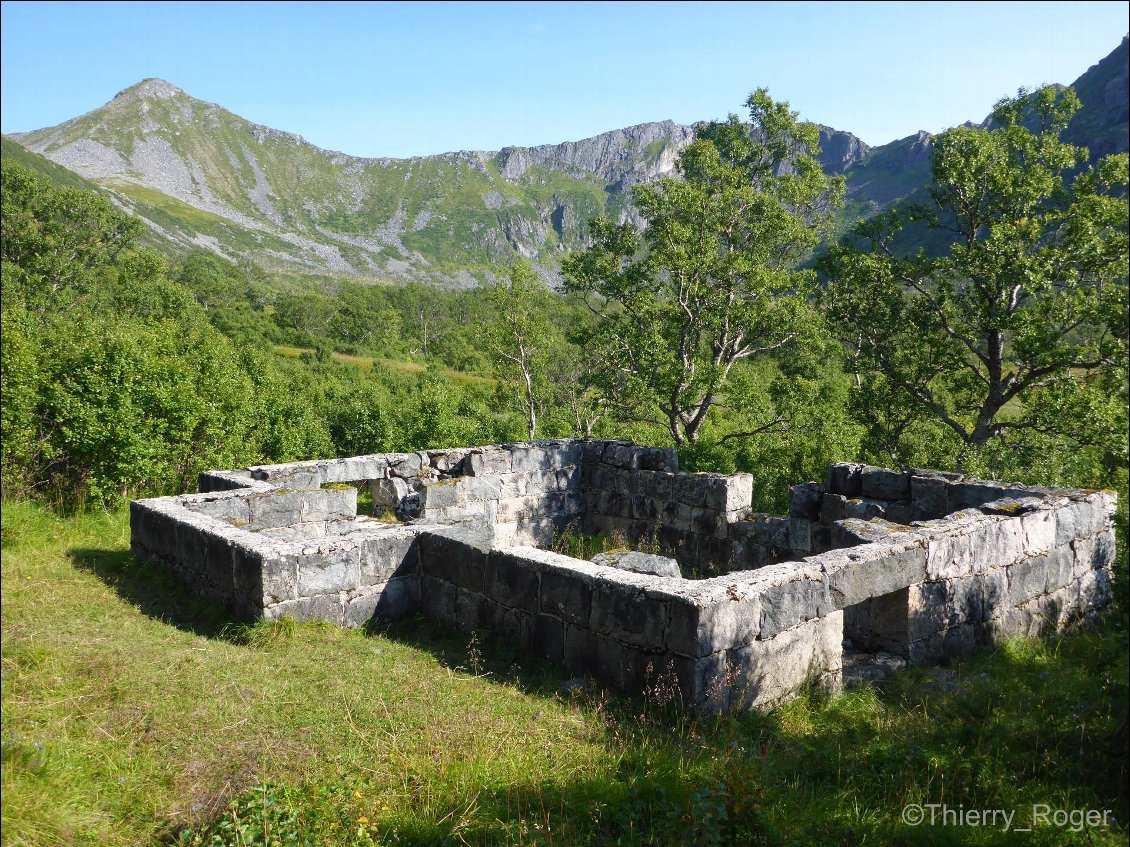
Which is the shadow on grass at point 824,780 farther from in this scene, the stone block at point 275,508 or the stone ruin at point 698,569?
the stone block at point 275,508

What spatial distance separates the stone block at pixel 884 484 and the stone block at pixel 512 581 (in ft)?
21.1

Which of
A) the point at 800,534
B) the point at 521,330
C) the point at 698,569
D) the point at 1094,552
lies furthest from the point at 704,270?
the point at 1094,552

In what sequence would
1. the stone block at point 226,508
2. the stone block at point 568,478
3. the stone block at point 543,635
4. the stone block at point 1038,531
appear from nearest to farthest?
the stone block at point 543,635
the stone block at point 1038,531
the stone block at point 226,508
the stone block at point 568,478

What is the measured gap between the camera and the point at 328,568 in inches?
302

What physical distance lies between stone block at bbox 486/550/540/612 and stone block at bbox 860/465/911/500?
21.1 ft

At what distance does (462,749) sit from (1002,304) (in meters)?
14.3

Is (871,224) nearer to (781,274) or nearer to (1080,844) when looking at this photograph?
(781,274)

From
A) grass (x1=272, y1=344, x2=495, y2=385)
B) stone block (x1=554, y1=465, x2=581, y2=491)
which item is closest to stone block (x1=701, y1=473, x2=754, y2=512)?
stone block (x1=554, y1=465, x2=581, y2=491)

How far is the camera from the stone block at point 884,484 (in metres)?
11.1

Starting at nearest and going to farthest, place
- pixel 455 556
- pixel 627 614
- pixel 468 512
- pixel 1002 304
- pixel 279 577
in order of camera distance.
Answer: pixel 627 614
pixel 279 577
pixel 455 556
pixel 468 512
pixel 1002 304

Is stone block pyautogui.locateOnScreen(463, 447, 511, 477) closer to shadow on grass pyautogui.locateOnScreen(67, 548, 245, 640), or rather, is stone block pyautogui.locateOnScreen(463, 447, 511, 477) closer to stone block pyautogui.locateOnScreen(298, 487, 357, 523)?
stone block pyautogui.locateOnScreen(298, 487, 357, 523)

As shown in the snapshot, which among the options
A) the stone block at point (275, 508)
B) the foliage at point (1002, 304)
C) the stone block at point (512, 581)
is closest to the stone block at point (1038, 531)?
the foliage at point (1002, 304)

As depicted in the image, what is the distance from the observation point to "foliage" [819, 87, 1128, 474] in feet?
44.9

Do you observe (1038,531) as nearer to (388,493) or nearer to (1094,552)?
(1094,552)
